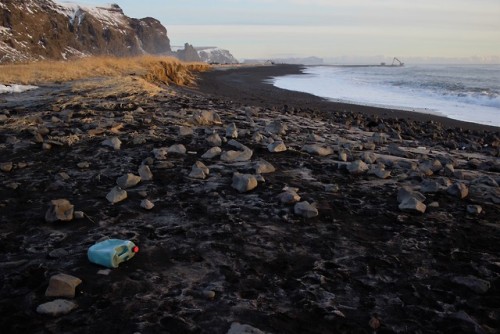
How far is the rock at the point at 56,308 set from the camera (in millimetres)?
2268

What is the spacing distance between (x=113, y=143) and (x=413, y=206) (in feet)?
12.7

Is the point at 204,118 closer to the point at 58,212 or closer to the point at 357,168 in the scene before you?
the point at 357,168

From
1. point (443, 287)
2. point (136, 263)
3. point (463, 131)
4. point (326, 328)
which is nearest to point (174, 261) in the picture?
point (136, 263)

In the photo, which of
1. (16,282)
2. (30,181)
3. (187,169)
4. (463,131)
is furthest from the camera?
(463,131)

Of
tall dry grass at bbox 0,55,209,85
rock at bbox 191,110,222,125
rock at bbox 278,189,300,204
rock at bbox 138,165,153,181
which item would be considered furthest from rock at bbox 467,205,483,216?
tall dry grass at bbox 0,55,209,85

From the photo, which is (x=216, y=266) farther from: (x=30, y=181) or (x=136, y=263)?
(x=30, y=181)

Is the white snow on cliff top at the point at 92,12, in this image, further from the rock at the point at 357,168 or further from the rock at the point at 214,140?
the rock at the point at 357,168

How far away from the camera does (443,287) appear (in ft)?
8.75

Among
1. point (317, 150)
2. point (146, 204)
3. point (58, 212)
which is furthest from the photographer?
point (317, 150)

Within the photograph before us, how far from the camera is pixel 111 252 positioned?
276 centimetres

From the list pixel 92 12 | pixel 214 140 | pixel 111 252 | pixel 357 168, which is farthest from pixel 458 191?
pixel 92 12

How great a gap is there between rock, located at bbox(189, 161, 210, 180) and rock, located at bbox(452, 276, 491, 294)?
2.68 m

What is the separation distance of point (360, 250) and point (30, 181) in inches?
138

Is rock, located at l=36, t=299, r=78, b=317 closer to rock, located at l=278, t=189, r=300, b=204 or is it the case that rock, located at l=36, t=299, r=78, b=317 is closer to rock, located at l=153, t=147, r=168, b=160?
rock, located at l=278, t=189, r=300, b=204
